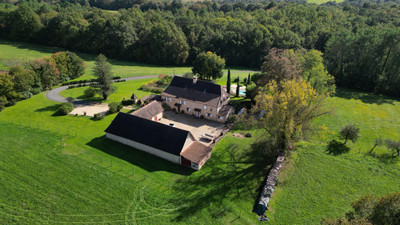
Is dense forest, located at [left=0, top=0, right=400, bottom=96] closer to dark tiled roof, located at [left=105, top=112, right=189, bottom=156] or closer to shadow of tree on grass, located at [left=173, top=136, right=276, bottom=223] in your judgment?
dark tiled roof, located at [left=105, top=112, right=189, bottom=156]

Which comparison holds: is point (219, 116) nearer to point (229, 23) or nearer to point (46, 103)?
point (46, 103)

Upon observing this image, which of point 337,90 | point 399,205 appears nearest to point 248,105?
point 337,90

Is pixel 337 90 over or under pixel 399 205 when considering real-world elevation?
under

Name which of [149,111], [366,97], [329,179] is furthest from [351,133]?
[149,111]

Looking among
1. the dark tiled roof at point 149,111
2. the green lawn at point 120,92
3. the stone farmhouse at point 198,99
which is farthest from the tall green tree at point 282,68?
the green lawn at point 120,92

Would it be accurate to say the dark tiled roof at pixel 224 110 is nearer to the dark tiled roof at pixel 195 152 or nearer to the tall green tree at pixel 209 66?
the dark tiled roof at pixel 195 152

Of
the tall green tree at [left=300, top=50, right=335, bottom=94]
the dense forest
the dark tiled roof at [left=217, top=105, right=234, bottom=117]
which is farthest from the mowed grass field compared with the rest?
the dark tiled roof at [left=217, top=105, right=234, bottom=117]
